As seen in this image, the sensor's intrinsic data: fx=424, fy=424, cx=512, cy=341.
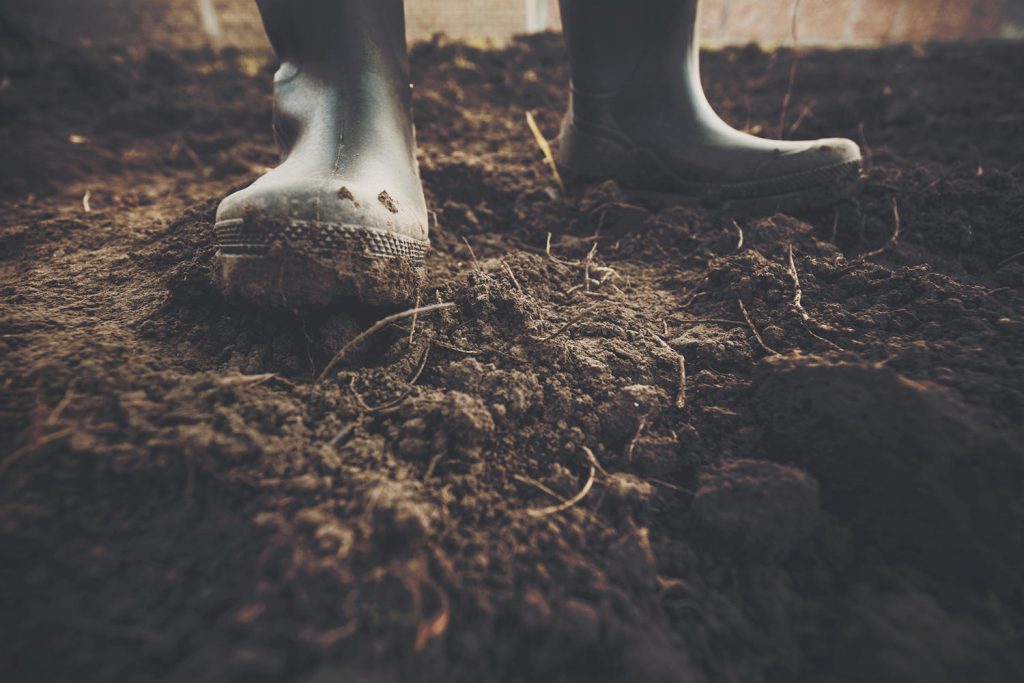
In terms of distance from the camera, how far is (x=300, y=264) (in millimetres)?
713

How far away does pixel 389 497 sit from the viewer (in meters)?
0.54

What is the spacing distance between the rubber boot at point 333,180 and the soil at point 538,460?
9 cm

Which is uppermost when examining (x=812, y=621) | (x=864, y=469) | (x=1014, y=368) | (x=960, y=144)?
(x=960, y=144)

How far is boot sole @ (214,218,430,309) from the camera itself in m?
0.71

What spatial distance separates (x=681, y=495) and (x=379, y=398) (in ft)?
1.64

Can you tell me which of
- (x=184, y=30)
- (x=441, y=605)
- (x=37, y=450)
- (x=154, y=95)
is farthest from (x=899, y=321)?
(x=184, y=30)

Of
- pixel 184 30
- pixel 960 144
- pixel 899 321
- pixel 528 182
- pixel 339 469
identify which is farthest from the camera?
pixel 184 30

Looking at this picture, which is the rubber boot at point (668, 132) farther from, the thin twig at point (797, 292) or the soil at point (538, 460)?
the thin twig at point (797, 292)

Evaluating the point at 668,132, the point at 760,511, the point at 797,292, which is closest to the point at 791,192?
the point at 668,132

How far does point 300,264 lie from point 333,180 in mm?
210

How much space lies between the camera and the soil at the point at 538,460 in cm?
45

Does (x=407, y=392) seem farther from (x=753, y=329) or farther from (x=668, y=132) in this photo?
(x=668, y=132)

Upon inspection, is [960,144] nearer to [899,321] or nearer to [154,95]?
[899,321]

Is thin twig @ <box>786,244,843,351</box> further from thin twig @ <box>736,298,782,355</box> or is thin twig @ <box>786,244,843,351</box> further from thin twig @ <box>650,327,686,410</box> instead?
thin twig @ <box>650,327,686,410</box>
